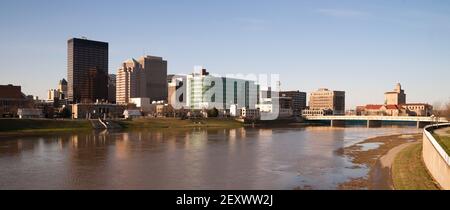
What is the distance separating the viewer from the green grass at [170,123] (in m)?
120

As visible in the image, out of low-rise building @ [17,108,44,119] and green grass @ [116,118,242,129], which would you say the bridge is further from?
low-rise building @ [17,108,44,119]

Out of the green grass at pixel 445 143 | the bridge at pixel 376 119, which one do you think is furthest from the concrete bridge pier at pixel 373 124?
the green grass at pixel 445 143

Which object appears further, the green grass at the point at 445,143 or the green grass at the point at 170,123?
the green grass at the point at 170,123

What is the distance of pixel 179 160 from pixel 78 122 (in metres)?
72.0

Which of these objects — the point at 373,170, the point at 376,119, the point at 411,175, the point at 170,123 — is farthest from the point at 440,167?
the point at 376,119

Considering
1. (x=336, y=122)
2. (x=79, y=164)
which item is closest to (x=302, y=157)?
(x=79, y=164)

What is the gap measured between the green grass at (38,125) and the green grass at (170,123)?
13.1 metres

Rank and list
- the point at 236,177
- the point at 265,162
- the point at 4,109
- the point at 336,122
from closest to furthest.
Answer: the point at 236,177 < the point at 265,162 < the point at 4,109 < the point at 336,122

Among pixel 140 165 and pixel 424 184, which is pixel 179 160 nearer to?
pixel 140 165

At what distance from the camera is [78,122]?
366 ft

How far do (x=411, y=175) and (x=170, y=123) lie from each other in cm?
10169

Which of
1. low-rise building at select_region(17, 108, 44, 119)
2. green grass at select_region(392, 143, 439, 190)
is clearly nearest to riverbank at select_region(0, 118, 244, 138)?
low-rise building at select_region(17, 108, 44, 119)

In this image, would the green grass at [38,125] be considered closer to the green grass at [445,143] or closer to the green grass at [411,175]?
the green grass at [411,175]

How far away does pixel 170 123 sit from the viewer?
431ft
